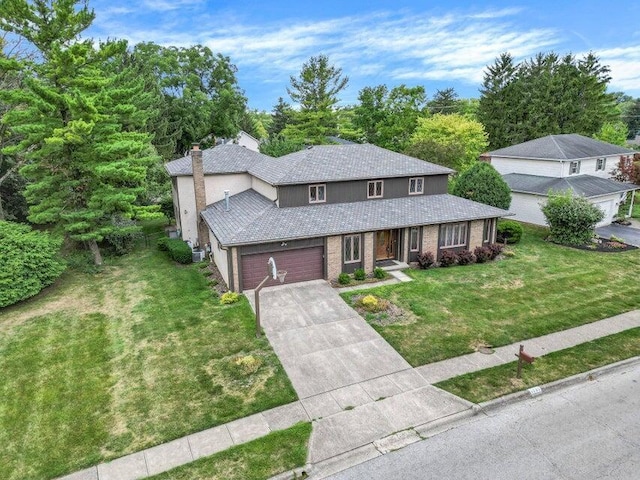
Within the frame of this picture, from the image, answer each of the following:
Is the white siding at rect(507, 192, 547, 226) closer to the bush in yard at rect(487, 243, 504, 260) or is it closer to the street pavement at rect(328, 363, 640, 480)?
the bush in yard at rect(487, 243, 504, 260)

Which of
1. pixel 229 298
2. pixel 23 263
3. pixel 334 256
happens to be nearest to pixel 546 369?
pixel 334 256

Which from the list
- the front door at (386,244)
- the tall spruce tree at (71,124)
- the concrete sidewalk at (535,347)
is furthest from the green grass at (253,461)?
the tall spruce tree at (71,124)

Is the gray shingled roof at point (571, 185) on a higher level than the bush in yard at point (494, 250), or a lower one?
higher

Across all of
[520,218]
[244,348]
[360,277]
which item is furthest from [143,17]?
[520,218]

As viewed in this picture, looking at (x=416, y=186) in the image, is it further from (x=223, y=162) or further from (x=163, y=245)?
(x=163, y=245)

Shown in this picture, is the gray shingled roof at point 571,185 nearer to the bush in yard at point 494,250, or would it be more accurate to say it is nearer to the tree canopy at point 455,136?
the tree canopy at point 455,136

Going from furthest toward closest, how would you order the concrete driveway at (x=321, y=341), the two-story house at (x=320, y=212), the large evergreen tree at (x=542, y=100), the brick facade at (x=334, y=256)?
the large evergreen tree at (x=542, y=100) → the brick facade at (x=334, y=256) → the two-story house at (x=320, y=212) → the concrete driveway at (x=321, y=341)

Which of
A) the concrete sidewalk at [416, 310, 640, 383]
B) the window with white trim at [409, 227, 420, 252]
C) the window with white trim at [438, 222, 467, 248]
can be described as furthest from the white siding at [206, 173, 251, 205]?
the concrete sidewalk at [416, 310, 640, 383]
